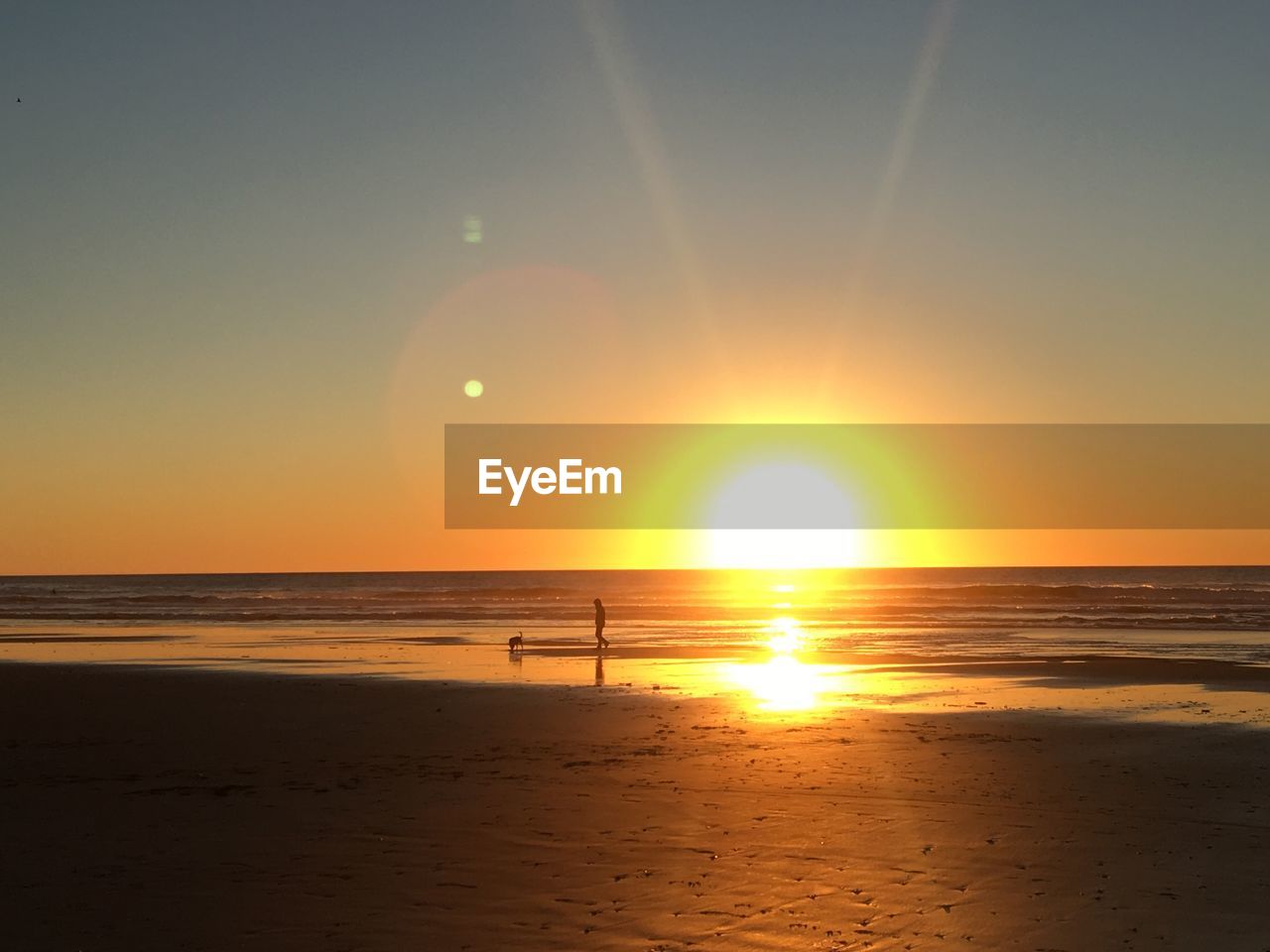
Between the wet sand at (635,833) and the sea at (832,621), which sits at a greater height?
the sea at (832,621)

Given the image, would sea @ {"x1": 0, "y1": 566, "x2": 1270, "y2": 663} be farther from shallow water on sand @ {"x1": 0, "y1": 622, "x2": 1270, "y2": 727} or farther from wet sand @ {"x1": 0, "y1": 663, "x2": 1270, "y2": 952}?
wet sand @ {"x1": 0, "y1": 663, "x2": 1270, "y2": 952}

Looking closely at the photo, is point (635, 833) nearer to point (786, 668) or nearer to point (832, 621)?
point (786, 668)

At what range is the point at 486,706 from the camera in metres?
24.9

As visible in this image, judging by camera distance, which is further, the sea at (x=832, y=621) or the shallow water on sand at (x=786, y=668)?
the sea at (x=832, y=621)

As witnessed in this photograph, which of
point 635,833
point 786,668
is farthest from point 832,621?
point 635,833

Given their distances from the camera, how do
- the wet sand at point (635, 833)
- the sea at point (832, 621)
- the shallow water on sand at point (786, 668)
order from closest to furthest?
1. the wet sand at point (635, 833)
2. the shallow water on sand at point (786, 668)
3. the sea at point (832, 621)

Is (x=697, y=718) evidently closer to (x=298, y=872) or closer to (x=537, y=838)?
(x=537, y=838)

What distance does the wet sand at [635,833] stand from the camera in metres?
9.43

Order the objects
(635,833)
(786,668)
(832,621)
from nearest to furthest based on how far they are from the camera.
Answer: (635,833) → (786,668) → (832,621)

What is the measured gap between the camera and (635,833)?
12.7 metres

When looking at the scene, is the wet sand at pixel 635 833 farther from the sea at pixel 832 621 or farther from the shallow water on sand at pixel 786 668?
the sea at pixel 832 621

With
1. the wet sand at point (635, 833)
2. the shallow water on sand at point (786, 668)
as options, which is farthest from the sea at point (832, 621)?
the wet sand at point (635, 833)

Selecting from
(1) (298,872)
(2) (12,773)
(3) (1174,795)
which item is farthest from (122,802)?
(3) (1174,795)

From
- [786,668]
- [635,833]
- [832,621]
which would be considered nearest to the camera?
[635,833]
